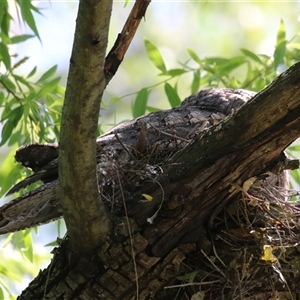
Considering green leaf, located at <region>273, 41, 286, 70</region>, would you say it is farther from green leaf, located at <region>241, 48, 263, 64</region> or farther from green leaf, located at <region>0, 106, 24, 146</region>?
green leaf, located at <region>0, 106, 24, 146</region>

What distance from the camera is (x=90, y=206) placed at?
1.16m

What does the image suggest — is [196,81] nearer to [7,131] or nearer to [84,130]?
[7,131]

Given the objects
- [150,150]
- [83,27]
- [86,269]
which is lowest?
[86,269]

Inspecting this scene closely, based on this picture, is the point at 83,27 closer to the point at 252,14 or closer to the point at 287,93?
the point at 287,93

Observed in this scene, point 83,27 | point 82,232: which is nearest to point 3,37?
point 82,232

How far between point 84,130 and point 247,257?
0.46 metres

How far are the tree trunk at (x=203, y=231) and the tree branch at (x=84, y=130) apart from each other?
7 cm

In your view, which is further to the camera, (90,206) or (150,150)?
(150,150)

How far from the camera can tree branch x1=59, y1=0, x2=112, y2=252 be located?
930mm

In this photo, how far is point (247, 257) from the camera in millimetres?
1250

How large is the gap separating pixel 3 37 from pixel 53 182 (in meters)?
0.81

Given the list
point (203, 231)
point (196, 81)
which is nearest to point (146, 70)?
point (196, 81)

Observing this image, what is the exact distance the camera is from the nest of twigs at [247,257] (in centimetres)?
125

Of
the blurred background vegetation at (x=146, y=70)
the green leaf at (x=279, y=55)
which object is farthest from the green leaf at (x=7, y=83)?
the green leaf at (x=279, y=55)
